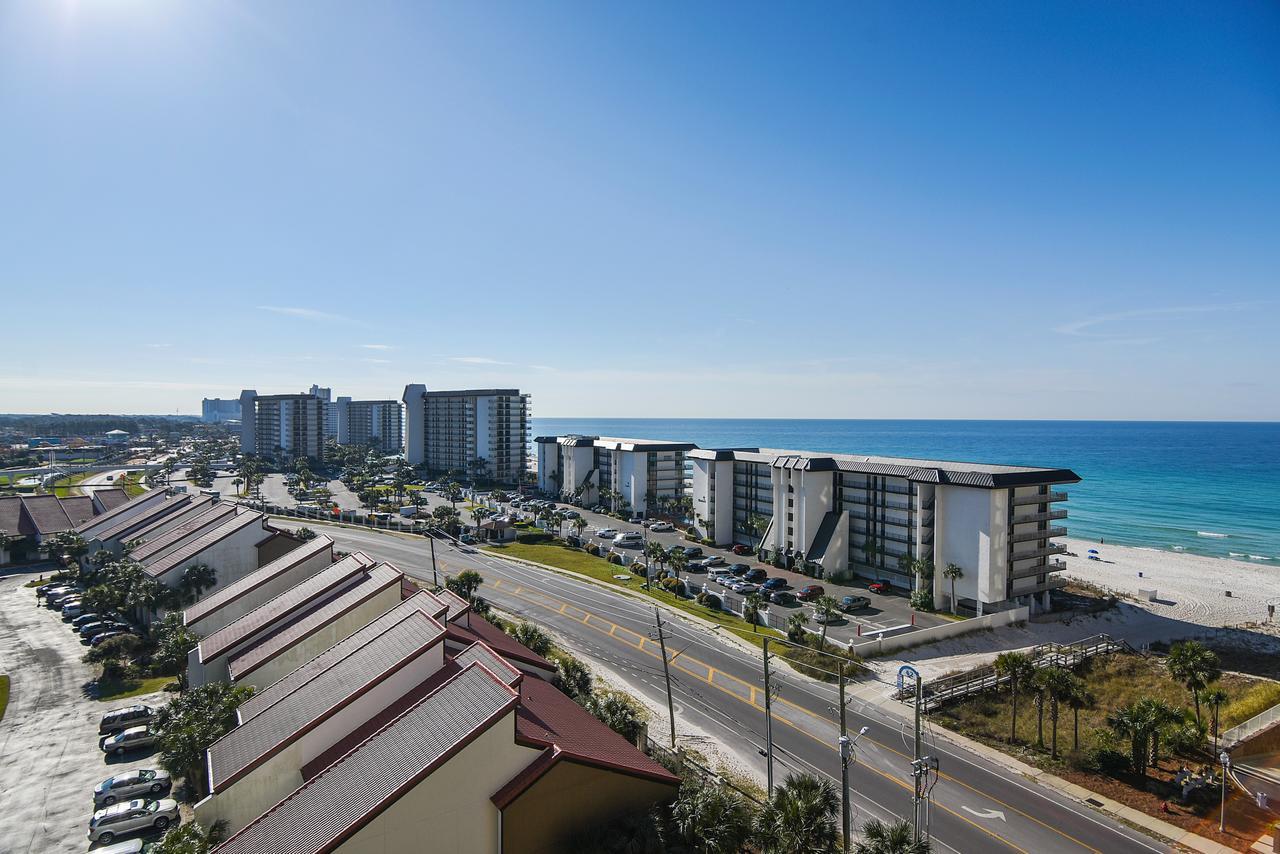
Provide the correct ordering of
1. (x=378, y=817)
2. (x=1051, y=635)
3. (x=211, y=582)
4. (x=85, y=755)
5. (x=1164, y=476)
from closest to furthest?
(x=378, y=817), (x=85, y=755), (x=211, y=582), (x=1051, y=635), (x=1164, y=476)

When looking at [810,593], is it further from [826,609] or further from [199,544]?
[199,544]

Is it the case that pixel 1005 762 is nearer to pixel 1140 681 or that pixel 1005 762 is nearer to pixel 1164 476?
pixel 1140 681

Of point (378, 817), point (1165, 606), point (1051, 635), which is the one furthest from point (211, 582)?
point (1165, 606)

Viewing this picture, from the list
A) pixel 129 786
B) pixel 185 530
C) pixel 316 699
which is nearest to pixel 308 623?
pixel 129 786

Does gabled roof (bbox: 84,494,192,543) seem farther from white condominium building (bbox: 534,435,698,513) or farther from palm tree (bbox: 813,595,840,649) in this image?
palm tree (bbox: 813,595,840,649)

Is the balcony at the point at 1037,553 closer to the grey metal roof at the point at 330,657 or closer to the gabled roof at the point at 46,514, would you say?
the grey metal roof at the point at 330,657

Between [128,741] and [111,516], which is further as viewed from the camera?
[111,516]

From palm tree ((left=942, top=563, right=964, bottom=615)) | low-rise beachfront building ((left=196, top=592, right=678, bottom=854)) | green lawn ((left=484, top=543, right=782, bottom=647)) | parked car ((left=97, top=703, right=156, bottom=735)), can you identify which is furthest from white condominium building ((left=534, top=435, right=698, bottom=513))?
low-rise beachfront building ((left=196, top=592, right=678, bottom=854))
